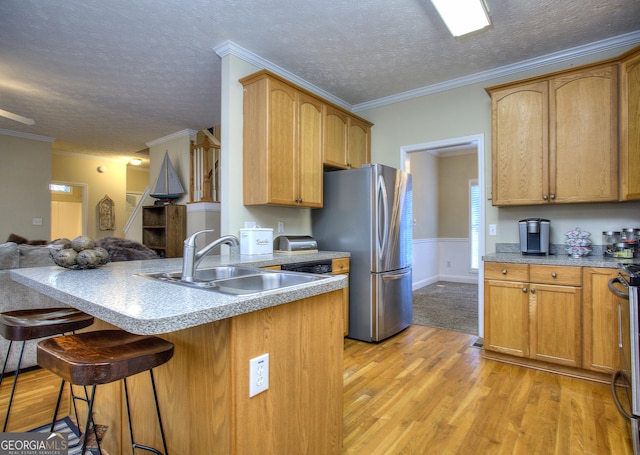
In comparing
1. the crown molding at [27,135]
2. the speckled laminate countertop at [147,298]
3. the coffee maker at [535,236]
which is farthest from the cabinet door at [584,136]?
the crown molding at [27,135]

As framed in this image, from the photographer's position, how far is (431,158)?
21.7 feet

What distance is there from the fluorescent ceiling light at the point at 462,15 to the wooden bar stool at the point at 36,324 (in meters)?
2.73

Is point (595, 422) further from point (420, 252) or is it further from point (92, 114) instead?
point (92, 114)

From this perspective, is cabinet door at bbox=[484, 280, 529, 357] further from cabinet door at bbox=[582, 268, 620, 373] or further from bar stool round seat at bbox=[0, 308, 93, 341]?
bar stool round seat at bbox=[0, 308, 93, 341]

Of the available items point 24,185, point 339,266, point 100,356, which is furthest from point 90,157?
point 100,356

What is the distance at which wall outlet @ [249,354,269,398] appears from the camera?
1110 millimetres

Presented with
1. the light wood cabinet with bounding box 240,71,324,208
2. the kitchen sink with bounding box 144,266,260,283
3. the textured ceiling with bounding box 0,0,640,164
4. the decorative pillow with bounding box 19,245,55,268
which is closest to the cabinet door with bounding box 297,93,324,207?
the light wood cabinet with bounding box 240,71,324,208

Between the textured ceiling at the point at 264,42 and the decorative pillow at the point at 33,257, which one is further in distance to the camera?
the decorative pillow at the point at 33,257

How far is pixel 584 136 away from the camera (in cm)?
Result: 269

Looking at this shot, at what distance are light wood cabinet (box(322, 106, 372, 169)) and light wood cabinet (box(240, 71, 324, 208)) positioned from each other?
29cm

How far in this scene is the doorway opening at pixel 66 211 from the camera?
7676mm

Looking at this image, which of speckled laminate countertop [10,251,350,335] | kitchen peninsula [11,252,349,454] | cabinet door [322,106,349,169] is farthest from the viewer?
cabinet door [322,106,349,169]

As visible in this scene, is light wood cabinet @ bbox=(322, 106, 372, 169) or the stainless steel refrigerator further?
light wood cabinet @ bbox=(322, 106, 372, 169)

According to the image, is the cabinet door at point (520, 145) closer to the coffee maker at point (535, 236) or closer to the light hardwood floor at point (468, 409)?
the coffee maker at point (535, 236)
